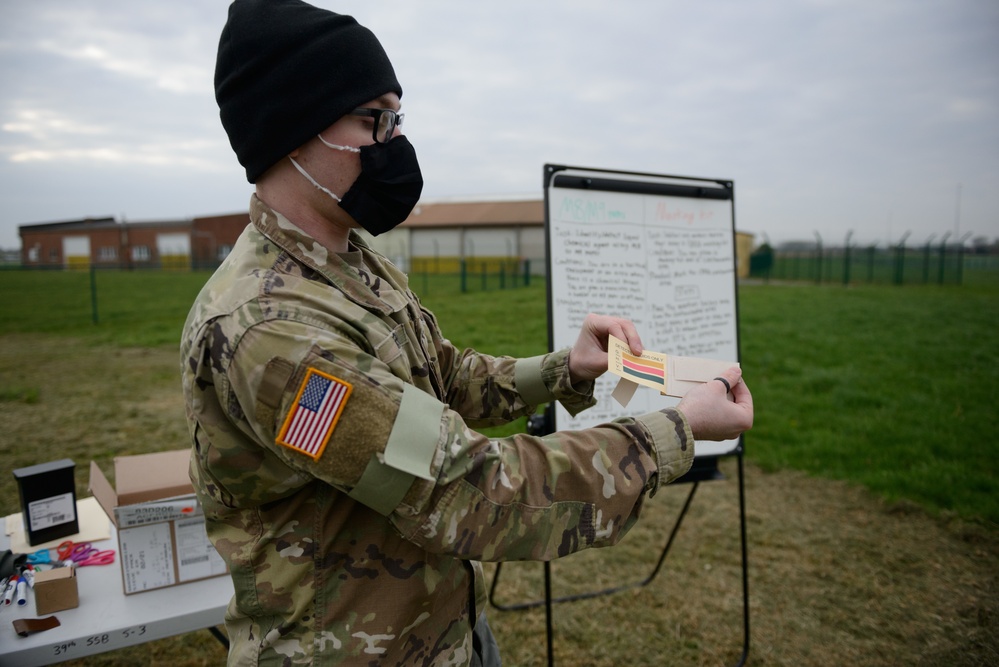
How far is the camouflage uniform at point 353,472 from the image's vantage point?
0.97 meters

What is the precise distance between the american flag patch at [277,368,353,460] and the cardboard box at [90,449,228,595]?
50.0 inches

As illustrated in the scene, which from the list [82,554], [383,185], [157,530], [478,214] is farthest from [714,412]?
[478,214]

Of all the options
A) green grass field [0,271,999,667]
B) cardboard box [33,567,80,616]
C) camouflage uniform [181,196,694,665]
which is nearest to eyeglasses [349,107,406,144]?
camouflage uniform [181,196,694,665]

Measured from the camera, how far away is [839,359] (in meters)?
8.17

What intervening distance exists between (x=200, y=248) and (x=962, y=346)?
39.3m

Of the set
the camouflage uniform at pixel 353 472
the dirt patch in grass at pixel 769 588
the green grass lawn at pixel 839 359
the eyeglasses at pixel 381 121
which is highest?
the eyeglasses at pixel 381 121

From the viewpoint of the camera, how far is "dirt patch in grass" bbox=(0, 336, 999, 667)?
2871 mm

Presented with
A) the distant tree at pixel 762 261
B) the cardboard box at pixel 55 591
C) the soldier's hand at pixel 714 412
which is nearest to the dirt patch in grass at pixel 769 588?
the cardboard box at pixel 55 591

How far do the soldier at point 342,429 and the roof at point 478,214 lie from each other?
30.5m

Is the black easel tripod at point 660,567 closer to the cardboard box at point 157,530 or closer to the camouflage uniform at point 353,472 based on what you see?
the camouflage uniform at point 353,472

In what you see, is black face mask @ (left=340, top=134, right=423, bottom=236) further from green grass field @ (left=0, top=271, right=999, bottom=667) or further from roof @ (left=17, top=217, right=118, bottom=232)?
roof @ (left=17, top=217, right=118, bottom=232)

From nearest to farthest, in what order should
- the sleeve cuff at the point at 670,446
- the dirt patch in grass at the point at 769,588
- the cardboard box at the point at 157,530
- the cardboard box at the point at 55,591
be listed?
the sleeve cuff at the point at 670,446, the cardboard box at the point at 55,591, the cardboard box at the point at 157,530, the dirt patch in grass at the point at 769,588

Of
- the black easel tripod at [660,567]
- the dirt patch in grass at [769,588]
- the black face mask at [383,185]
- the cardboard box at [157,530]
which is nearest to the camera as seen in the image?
the black face mask at [383,185]

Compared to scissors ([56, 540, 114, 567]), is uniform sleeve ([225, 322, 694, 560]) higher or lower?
higher
